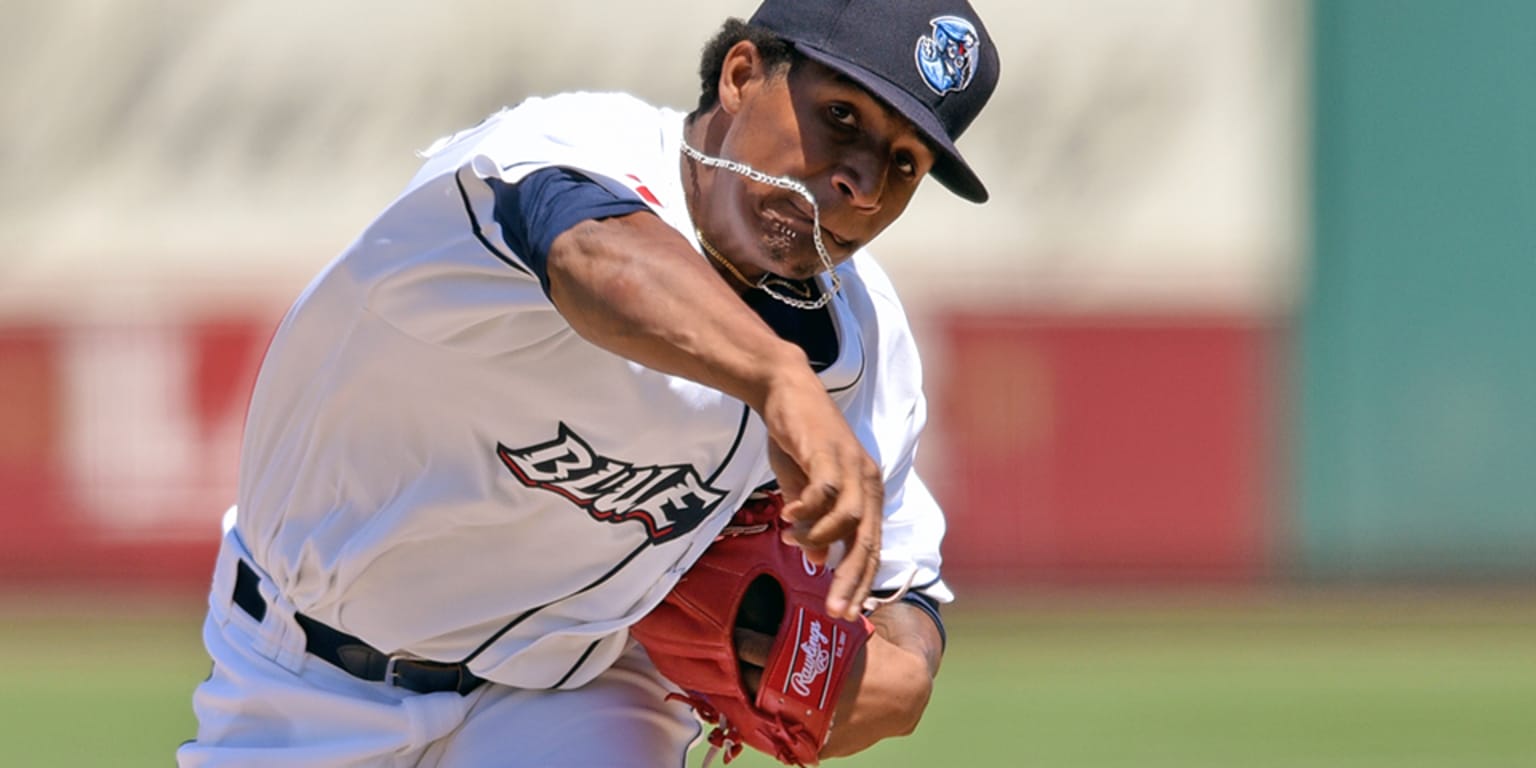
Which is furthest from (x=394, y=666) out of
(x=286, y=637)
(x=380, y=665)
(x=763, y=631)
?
(x=763, y=631)

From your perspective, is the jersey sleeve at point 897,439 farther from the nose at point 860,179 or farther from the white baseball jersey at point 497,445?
the nose at point 860,179

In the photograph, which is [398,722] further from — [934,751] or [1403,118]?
[1403,118]

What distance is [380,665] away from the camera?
3.02 metres

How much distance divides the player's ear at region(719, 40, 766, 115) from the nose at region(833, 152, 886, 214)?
20 cm

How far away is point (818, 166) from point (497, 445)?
2.00 ft

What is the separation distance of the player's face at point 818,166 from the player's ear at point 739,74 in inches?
2.0

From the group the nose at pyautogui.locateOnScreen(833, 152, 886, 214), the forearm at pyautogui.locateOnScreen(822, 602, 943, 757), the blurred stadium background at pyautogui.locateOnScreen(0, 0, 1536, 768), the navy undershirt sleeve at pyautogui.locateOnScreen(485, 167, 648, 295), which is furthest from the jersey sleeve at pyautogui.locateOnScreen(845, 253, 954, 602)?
the blurred stadium background at pyautogui.locateOnScreen(0, 0, 1536, 768)

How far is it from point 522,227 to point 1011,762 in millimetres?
4259

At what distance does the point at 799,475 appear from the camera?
1.85m

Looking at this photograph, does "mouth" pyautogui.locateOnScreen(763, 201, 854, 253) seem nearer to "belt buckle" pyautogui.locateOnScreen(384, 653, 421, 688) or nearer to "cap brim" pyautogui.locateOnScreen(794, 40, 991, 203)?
"cap brim" pyautogui.locateOnScreen(794, 40, 991, 203)

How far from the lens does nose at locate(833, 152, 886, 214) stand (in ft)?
8.30

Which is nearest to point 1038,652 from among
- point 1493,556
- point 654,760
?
point 1493,556

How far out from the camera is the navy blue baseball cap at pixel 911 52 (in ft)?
8.17

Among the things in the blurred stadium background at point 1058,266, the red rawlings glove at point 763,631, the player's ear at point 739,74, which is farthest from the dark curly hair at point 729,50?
the blurred stadium background at point 1058,266
